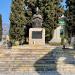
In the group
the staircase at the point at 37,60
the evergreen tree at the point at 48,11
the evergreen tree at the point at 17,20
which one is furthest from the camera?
the evergreen tree at the point at 17,20

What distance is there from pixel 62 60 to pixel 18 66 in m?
2.43

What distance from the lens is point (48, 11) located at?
32.2 metres

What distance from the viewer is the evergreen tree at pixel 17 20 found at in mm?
32656

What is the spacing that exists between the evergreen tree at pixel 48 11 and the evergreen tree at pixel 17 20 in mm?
681

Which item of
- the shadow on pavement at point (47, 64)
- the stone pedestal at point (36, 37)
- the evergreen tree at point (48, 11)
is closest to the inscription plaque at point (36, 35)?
the stone pedestal at point (36, 37)

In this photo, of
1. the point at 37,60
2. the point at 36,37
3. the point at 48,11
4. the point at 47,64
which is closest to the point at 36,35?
the point at 36,37

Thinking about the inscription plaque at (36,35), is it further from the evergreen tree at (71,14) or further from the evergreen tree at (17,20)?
the evergreen tree at (71,14)

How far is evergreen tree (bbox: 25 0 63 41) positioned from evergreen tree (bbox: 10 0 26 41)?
681mm

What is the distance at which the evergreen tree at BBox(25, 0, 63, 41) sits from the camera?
3231cm

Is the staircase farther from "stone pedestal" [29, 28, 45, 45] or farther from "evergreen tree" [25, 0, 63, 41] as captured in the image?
"evergreen tree" [25, 0, 63, 41]

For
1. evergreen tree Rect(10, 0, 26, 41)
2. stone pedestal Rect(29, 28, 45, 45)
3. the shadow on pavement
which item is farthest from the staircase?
evergreen tree Rect(10, 0, 26, 41)

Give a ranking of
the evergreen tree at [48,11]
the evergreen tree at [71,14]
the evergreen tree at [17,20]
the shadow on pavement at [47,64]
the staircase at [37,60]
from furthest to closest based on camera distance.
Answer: the evergreen tree at [71,14], the evergreen tree at [17,20], the evergreen tree at [48,11], the staircase at [37,60], the shadow on pavement at [47,64]

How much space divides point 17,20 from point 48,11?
3733 mm

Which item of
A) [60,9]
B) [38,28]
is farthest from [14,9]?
[38,28]
